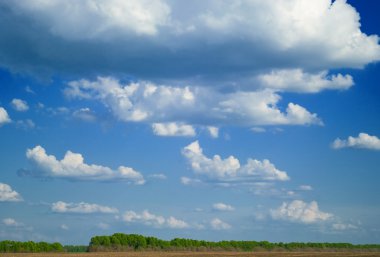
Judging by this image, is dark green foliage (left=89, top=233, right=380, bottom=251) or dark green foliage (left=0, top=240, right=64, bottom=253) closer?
dark green foliage (left=0, top=240, right=64, bottom=253)

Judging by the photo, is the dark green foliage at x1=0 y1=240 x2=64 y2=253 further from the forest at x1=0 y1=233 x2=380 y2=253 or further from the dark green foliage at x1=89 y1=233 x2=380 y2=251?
the dark green foliage at x1=89 y1=233 x2=380 y2=251

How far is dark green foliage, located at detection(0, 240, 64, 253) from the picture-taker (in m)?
110

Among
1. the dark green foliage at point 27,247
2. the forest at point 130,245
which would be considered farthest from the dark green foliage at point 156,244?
the dark green foliage at point 27,247

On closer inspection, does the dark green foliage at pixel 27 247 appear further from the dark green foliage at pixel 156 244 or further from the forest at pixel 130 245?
the dark green foliage at pixel 156 244

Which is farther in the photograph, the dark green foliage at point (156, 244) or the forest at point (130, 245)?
the dark green foliage at point (156, 244)

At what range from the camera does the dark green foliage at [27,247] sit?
109688mm

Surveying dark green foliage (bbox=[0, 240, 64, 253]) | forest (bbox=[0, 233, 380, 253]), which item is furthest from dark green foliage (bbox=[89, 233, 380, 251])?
dark green foliage (bbox=[0, 240, 64, 253])

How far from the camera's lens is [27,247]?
112m

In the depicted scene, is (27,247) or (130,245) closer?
(27,247)

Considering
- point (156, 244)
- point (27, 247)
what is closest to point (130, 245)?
point (156, 244)

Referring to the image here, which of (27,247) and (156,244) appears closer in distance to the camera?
(27,247)

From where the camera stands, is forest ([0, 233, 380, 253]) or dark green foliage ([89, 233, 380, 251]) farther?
dark green foliage ([89, 233, 380, 251])

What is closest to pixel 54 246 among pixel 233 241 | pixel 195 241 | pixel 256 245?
pixel 195 241

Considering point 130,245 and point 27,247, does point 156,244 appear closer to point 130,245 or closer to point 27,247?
point 130,245
